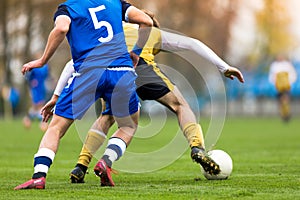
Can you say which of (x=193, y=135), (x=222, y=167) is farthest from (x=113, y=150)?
(x=222, y=167)

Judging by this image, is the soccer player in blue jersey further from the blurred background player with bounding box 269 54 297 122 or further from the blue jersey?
the blurred background player with bounding box 269 54 297 122

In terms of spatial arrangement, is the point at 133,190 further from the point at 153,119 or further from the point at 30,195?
the point at 153,119

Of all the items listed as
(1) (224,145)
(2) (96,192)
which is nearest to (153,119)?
(1) (224,145)

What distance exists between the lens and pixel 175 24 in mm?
49281

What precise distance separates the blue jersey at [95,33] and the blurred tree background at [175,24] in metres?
36.9

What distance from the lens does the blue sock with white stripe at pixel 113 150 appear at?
830 centimetres

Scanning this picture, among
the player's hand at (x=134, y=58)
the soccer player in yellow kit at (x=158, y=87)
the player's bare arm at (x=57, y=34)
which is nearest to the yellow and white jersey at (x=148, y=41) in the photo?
the soccer player in yellow kit at (x=158, y=87)

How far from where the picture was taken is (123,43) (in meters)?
8.14

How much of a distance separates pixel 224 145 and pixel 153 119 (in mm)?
15040

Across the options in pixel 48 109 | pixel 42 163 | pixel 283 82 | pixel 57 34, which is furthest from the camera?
pixel 283 82

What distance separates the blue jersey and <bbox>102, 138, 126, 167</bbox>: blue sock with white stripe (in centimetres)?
94

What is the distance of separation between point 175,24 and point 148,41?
40.5 meters

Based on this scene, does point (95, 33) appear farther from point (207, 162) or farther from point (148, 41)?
point (207, 162)

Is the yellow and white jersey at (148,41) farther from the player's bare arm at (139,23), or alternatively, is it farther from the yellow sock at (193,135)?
the yellow sock at (193,135)
